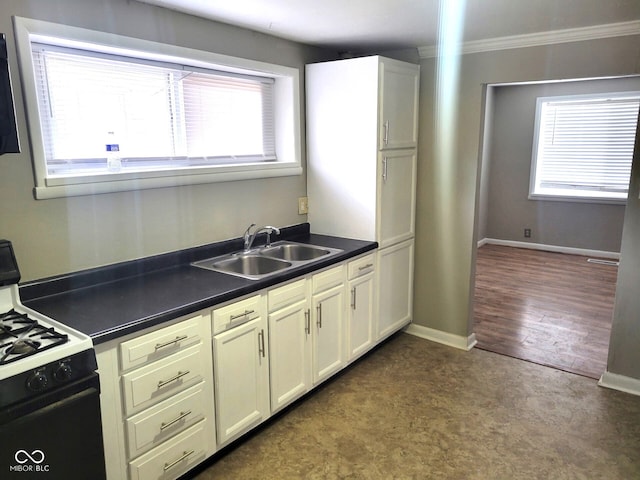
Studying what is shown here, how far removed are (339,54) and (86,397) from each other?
9.55 feet

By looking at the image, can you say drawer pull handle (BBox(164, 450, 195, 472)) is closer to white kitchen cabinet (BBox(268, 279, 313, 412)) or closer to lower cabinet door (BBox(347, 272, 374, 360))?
white kitchen cabinet (BBox(268, 279, 313, 412))

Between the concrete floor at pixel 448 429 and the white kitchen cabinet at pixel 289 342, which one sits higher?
the white kitchen cabinet at pixel 289 342

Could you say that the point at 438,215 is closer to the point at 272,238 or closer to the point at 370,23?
the point at 272,238

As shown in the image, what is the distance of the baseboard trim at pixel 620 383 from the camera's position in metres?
2.95

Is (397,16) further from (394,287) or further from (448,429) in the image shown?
(448,429)

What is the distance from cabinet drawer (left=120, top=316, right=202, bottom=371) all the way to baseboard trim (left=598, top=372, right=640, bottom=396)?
2.59 meters

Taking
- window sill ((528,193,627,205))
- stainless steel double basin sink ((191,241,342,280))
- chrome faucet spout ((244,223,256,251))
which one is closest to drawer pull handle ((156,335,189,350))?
stainless steel double basin sink ((191,241,342,280))

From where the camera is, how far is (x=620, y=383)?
300cm

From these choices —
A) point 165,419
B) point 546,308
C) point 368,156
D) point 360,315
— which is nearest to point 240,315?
point 165,419

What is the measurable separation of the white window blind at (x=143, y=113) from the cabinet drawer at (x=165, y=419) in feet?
3.58

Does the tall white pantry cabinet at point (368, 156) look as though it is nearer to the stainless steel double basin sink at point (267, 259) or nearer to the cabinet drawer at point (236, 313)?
the stainless steel double basin sink at point (267, 259)

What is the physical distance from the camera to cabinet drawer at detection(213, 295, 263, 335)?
7.07 ft

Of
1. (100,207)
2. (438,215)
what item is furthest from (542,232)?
(100,207)
